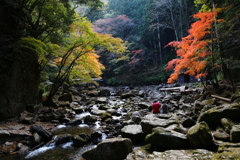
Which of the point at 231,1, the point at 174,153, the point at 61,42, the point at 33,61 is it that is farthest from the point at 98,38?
the point at 231,1

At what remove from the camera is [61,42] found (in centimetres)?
859

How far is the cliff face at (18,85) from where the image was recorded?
5867 mm

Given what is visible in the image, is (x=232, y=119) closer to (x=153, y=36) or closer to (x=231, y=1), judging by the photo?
(x=231, y=1)

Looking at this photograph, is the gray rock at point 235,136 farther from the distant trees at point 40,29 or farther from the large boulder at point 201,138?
the distant trees at point 40,29

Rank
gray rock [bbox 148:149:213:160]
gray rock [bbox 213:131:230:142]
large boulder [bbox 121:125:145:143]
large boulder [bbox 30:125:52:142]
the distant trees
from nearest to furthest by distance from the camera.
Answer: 1. gray rock [bbox 148:149:213:160]
2. gray rock [bbox 213:131:230:142]
3. large boulder [bbox 121:125:145:143]
4. large boulder [bbox 30:125:52:142]
5. the distant trees

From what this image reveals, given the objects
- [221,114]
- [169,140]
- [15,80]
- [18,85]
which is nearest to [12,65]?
[15,80]

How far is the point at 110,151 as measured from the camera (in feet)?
10.7

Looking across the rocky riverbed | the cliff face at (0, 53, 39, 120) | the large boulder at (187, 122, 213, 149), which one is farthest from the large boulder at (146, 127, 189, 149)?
the cliff face at (0, 53, 39, 120)

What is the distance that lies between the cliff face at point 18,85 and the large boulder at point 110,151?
Answer: 461cm

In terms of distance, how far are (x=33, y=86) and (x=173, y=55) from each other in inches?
976

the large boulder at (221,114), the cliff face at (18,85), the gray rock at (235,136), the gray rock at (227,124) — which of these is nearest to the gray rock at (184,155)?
the gray rock at (235,136)

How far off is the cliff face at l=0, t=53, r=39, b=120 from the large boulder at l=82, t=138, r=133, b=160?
4.61m

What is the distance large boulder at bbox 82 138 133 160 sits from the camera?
3244 millimetres

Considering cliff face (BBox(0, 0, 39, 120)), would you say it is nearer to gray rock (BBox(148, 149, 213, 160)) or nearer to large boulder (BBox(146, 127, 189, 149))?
large boulder (BBox(146, 127, 189, 149))
